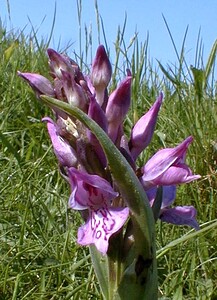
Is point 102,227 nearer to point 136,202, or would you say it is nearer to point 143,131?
point 136,202

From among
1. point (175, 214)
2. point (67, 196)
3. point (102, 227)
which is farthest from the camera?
point (67, 196)

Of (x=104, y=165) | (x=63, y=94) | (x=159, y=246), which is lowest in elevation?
(x=159, y=246)

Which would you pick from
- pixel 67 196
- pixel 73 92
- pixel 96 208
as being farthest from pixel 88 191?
pixel 67 196

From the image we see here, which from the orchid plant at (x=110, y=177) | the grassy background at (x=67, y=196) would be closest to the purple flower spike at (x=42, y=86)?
the orchid plant at (x=110, y=177)

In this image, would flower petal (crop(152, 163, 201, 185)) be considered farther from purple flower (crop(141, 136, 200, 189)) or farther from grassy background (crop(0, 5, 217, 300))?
grassy background (crop(0, 5, 217, 300))

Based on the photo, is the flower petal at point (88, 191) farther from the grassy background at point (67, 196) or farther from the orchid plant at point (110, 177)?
the grassy background at point (67, 196)

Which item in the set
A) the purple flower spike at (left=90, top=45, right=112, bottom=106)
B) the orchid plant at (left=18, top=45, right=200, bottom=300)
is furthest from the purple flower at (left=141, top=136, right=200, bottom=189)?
the purple flower spike at (left=90, top=45, right=112, bottom=106)

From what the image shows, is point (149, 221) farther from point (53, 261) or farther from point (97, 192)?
point (53, 261)

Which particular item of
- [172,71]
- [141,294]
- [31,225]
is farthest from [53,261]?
[172,71]
